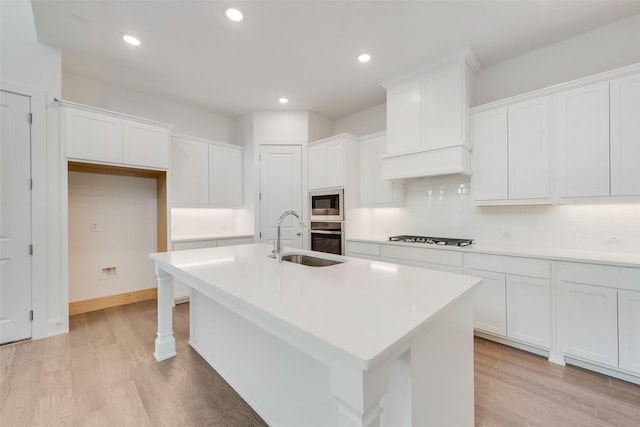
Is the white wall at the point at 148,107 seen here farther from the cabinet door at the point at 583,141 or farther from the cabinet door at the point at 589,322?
the cabinet door at the point at 589,322

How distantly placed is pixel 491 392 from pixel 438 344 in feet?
4.00

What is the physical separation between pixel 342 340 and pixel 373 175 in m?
3.16

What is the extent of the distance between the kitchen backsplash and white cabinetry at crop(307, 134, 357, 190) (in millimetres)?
602

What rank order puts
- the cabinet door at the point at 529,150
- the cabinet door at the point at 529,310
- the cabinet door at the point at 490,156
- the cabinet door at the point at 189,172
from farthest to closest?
the cabinet door at the point at 189,172
the cabinet door at the point at 490,156
the cabinet door at the point at 529,150
the cabinet door at the point at 529,310

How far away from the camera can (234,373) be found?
1893 millimetres

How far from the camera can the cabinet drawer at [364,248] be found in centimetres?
337

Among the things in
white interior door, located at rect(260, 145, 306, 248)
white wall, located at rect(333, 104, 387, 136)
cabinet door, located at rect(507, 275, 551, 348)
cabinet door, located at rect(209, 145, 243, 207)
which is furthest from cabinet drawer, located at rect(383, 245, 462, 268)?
cabinet door, located at rect(209, 145, 243, 207)

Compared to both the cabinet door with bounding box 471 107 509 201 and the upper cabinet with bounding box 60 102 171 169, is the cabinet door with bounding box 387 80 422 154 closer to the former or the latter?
the cabinet door with bounding box 471 107 509 201

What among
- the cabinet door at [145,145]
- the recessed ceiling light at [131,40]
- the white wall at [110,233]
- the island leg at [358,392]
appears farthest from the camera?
the white wall at [110,233]

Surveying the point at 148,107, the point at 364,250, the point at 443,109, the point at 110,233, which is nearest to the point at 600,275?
the point at 443,109

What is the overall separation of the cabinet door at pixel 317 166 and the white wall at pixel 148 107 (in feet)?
4.85

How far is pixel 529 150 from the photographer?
8.11 ft


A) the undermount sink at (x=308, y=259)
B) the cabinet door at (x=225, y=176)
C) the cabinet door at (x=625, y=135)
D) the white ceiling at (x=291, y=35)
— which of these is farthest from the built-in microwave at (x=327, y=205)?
the cabinet door at (x=625, y=135)

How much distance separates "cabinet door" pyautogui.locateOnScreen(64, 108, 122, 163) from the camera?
2.77 m
